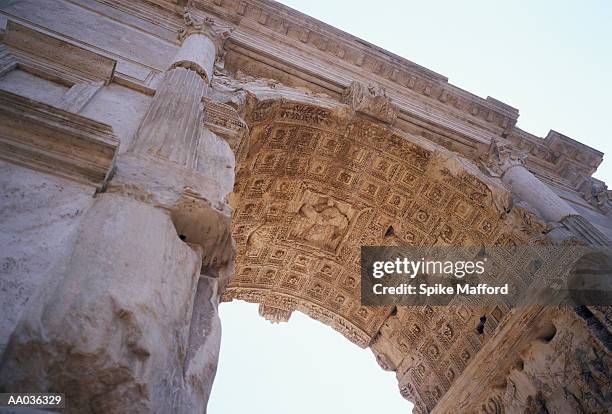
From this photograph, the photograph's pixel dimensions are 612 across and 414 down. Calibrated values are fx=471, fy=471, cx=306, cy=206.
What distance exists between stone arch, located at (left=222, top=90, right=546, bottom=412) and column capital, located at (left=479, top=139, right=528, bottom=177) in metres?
0.50

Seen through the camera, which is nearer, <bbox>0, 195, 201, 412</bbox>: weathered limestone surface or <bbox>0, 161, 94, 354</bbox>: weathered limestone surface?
<bbox>0, 195, 201, 412</bbox>: weathered limestone surface

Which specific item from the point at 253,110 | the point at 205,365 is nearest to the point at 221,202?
the point at 205,365

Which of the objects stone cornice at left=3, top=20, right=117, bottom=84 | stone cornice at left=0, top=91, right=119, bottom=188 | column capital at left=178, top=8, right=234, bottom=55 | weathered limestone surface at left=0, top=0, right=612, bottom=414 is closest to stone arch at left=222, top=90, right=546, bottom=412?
weathered limestone surface at left=0, top=0, right=612, bottom=414

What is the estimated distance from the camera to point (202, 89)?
4.80 m

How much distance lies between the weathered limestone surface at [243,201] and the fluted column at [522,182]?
40 mm

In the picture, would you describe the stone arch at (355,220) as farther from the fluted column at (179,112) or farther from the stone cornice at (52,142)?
the stone cornice at (52,142)

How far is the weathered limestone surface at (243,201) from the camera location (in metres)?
1.97

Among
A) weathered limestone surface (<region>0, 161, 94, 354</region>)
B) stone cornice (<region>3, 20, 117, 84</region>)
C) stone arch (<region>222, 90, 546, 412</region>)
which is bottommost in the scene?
stone arch (<region>222, 90, 546, 412</region>)

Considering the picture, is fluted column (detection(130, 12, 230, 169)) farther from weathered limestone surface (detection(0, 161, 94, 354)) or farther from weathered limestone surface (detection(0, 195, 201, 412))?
weathered limestone surface (detection(0, 195, 201, 412))

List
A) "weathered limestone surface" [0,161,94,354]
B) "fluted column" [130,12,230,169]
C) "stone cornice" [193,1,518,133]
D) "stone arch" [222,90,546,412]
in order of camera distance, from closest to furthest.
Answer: "weathered limestone surface" [0,161,94,354]
"fluted column" [130,12,230,169]
"stone arch" [222,90,546,412]
"stone cornice" [193,1,518,133]

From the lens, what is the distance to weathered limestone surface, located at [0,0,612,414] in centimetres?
197

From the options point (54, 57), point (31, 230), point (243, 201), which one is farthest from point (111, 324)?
point (243, 201)

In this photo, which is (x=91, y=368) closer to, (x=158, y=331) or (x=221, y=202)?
(x=158, y=331)

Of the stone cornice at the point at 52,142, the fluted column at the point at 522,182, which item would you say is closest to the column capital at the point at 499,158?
the fluted column at the point at 522,182
